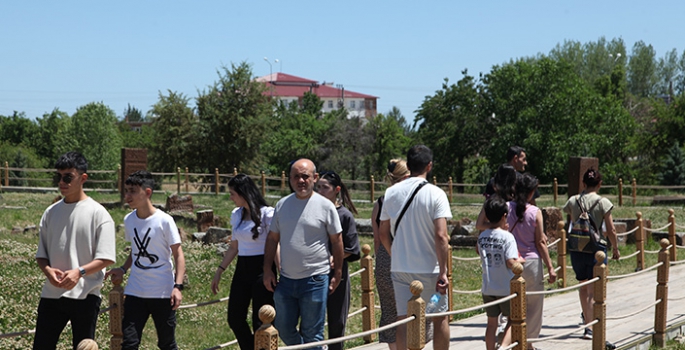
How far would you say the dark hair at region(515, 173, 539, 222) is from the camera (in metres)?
7.52

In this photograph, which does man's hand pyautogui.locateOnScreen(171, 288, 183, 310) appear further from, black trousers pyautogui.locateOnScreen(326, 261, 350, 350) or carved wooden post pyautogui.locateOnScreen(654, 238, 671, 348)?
carved wooden post pyautogui.locateOnScreen(654, 238, 671, 348)

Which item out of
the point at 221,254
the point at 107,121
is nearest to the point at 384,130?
the point at 107,121

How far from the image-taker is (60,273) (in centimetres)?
554

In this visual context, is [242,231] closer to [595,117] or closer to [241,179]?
[241,179]

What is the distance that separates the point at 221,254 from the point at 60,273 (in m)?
10.6

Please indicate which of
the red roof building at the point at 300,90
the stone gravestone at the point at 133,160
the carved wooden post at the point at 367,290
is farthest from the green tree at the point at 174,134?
the red roof building at the point at 300,90

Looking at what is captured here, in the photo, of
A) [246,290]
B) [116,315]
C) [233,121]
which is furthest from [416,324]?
[233,121]

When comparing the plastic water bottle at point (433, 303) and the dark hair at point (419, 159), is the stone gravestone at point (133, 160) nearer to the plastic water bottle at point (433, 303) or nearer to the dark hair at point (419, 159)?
the dark hair at point (419, 159)

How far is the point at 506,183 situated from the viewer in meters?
7.50

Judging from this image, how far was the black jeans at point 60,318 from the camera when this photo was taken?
566cm

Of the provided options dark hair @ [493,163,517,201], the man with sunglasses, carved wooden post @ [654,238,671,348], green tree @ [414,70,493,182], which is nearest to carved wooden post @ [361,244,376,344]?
dark hair @ [493,163,517,201]

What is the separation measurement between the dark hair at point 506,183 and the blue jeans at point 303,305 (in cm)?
198

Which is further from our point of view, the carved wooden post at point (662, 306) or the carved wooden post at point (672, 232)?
the carved wooden post at point (672, 232)

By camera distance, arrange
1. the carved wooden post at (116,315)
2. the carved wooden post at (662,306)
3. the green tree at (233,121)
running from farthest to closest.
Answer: the green tree at (233,121)
the carved wooden post at (662,306)
the carved wooden post at (116,315)
